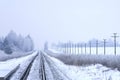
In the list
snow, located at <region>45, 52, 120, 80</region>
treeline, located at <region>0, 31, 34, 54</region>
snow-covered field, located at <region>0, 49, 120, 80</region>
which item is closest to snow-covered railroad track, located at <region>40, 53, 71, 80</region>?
snow-covered field, located at <region>0, 49, 120, 80</region>

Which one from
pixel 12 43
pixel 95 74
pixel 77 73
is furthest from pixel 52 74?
pixel 12 43

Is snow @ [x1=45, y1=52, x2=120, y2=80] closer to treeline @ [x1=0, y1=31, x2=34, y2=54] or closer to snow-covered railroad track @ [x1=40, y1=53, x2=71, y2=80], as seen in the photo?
snow-covered railroad track @ [x1=40, y1=53, x2=71, y2=80]

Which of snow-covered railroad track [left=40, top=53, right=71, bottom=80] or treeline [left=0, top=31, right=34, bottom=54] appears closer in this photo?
snow-covered railroad track [left=40, top=53, right=71, bottom=80]

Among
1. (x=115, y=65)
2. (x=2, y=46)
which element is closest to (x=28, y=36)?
(x=2, y=46)

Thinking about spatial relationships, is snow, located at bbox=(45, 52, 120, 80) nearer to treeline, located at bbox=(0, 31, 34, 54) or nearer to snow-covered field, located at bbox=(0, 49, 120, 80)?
snow-covered field, located at bbox=(0, 49, 120, 80)

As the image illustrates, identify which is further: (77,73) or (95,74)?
(77,73)

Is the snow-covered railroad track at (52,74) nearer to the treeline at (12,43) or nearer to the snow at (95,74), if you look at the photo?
the snow at (95,74)

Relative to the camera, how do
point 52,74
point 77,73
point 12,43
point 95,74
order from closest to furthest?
point 95,74 < point 52,74 < point 77,73 < point 12,43

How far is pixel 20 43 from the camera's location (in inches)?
5861

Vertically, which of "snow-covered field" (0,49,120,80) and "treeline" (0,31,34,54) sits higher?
"treeline" (0,31,34,54)

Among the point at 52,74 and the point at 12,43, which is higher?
the point at 12,43

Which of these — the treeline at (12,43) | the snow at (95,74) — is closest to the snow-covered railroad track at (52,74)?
the snow at (95,74)

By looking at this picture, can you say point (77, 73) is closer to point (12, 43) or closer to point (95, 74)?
point (95, 74)

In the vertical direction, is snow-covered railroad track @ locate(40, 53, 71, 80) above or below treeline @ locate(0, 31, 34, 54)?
below
